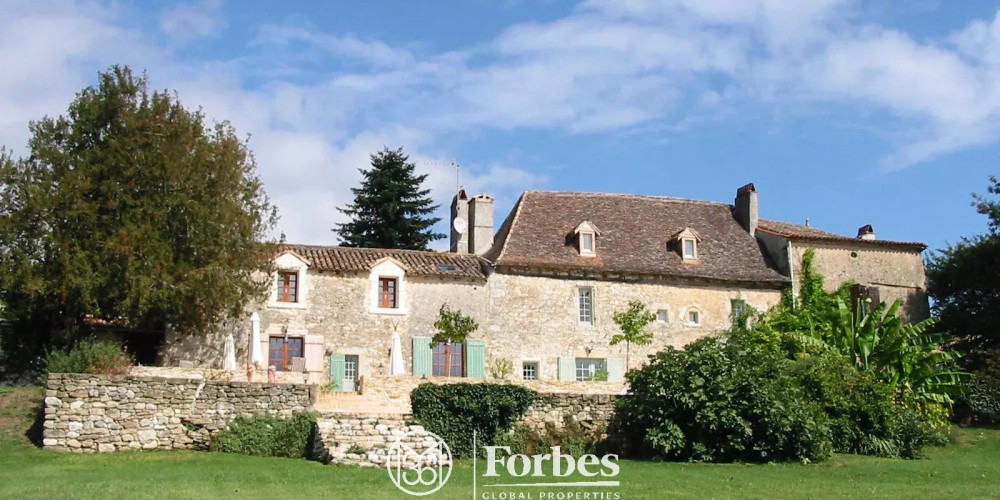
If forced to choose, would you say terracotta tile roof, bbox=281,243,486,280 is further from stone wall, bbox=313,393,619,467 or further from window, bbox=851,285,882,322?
window, bbox=851,285,882,322

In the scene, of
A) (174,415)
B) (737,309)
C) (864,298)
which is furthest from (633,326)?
(174,415)

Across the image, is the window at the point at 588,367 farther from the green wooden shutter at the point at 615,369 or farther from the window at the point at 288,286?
the window at the point at 288,286

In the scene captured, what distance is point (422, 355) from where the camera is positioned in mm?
31547

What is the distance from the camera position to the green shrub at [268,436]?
73.1 ft

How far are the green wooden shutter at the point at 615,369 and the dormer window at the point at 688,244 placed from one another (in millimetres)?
4801

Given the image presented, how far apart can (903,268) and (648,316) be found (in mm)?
10068

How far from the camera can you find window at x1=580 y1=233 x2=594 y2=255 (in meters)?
34.6

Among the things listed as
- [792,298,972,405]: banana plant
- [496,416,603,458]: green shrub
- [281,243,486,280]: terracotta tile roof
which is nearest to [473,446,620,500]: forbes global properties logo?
[496,416,603,458]: green shrub

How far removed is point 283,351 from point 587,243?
Result: 35.1 ft

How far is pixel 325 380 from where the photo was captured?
3019 centimetres

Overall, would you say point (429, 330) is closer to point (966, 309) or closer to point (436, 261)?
point (436, 261)

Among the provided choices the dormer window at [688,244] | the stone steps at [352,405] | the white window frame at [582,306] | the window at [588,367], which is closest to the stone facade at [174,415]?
the stone steps at [352,405]

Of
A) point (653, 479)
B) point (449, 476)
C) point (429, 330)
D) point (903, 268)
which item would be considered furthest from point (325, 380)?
point (903, 268)

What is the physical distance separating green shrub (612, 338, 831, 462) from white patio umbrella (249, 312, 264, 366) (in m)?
10.4
